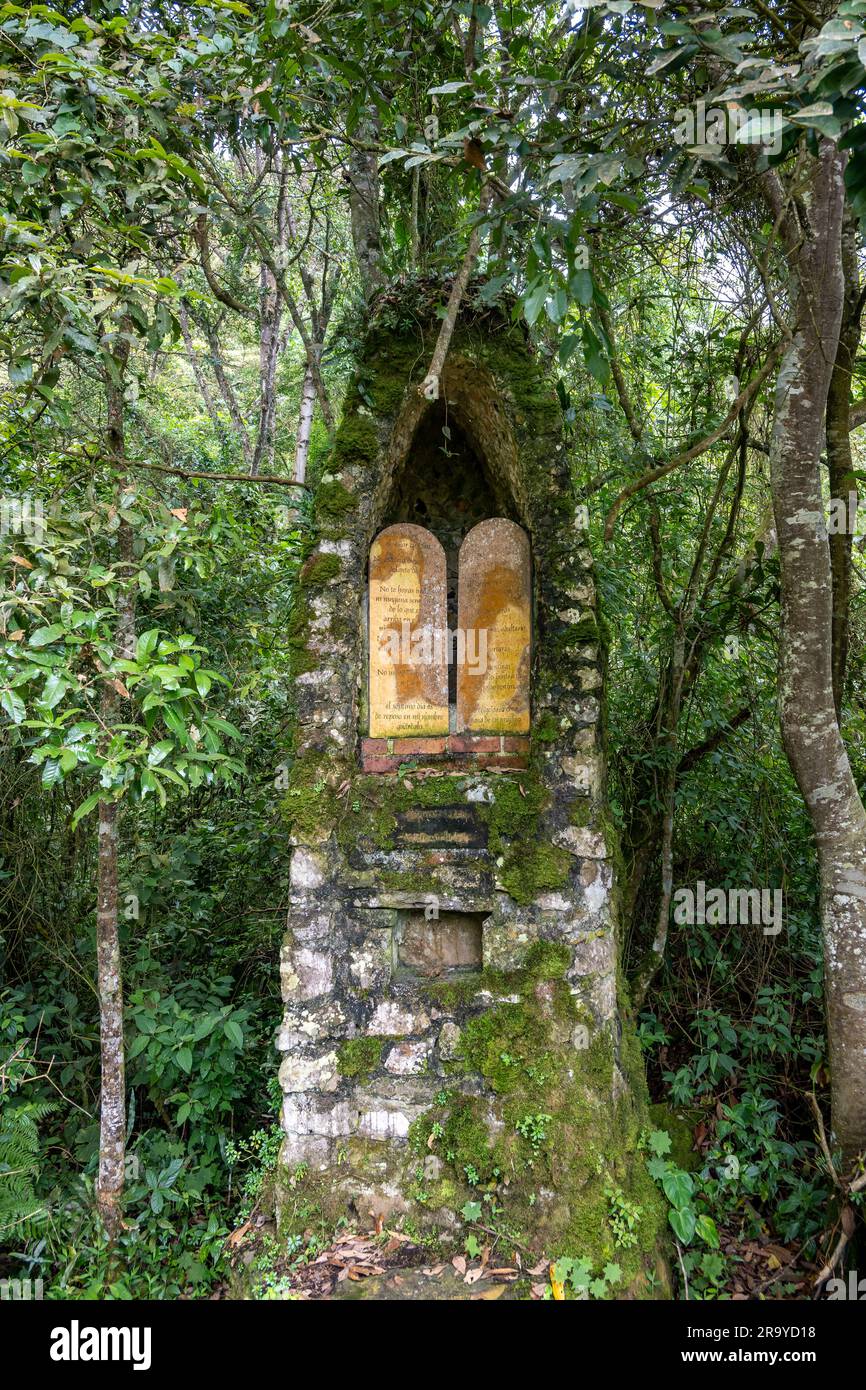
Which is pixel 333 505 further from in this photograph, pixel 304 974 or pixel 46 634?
pixel 304 974

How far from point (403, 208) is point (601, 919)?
362 cm

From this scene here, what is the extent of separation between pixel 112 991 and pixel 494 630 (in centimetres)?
207

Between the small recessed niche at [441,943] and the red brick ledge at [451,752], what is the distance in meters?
0.61

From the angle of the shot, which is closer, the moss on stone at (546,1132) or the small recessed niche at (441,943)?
the moss on stone at (546,1132)

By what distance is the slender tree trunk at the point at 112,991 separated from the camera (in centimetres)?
Result: 294

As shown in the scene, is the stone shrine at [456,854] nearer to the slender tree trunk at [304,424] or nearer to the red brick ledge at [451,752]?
the red brick ledge at [451,752]

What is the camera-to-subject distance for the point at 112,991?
3.01 meters

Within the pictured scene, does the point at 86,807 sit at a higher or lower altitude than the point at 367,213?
lower

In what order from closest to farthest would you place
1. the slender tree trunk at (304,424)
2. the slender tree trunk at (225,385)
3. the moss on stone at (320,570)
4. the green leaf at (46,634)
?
the green leaf at (46,634)
the moss on stone at (320,570)
the slender tree trunk at (304,424)
the slender tree trunk at (225,385)

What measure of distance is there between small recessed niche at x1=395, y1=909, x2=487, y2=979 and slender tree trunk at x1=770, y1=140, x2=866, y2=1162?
132 centimetres
